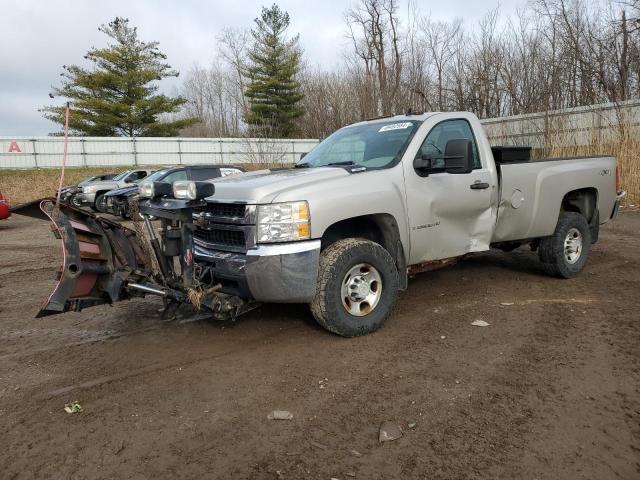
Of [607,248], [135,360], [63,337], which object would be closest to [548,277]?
[607,248]

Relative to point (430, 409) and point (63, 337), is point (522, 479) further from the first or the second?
point (63, 337)

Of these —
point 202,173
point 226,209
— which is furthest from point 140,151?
point 226,209

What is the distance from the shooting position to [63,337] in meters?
4.68

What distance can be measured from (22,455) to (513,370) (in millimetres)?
3211

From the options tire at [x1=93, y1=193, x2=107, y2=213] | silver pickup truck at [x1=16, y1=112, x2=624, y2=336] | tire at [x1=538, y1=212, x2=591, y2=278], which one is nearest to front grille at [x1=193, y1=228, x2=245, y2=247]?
silver pickup truck at [x1=16, y1=112, x2=624, y2=336]

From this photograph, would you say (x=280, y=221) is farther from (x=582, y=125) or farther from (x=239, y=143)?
(x=239, y=143)

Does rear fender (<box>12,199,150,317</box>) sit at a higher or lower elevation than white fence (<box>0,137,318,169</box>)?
lower

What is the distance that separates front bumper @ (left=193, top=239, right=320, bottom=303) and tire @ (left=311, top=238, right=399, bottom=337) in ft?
0.49

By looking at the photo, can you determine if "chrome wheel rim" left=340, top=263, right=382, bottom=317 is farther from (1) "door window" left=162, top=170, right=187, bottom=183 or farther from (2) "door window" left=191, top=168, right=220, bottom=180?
(1) "door window" left=162, top=170, right=187, bottom=183

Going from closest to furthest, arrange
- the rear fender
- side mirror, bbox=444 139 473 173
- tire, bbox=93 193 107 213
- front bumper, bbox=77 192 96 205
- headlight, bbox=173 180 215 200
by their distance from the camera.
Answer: the rear fender → headlight, bbox=173 180 215 200 → side mirror, bbox=444 139 473 173 → tire, bbox=93 193 107 213 → front bumper, bbox=77 192 96 205

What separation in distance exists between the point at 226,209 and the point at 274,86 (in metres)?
35.7

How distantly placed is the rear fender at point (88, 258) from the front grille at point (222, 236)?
51cm

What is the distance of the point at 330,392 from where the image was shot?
3.39m

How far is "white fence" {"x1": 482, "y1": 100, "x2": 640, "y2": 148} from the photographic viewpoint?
14.1 metres
